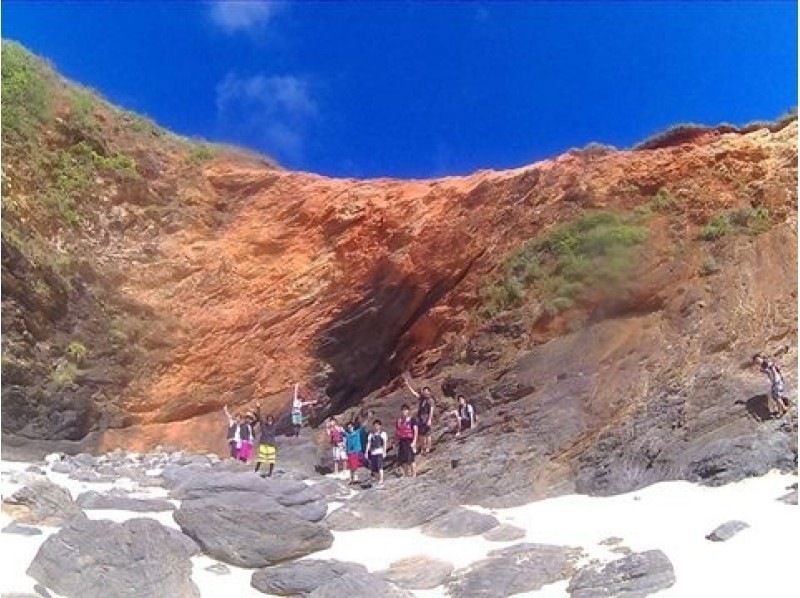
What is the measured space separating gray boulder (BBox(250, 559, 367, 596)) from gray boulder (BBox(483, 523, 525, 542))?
1.84 m

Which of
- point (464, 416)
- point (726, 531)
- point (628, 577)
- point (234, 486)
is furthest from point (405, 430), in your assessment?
point (628, 577)

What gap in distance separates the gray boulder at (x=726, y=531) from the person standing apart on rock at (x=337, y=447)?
7569 mm

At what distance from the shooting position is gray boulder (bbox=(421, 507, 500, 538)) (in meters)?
12.0

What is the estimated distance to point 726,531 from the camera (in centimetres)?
1046

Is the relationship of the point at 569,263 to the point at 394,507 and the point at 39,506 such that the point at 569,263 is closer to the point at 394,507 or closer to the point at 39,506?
the point at 394,507

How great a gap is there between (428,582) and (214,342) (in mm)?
13847

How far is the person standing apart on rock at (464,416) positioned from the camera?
1691 cm

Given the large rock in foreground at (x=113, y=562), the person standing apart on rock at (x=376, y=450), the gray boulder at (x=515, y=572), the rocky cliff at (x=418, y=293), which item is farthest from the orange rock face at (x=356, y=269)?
the large rock in foreground at (x=113, y=562)

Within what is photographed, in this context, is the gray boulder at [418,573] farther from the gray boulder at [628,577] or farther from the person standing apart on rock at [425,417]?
the person standing apart on rock at [425,417]

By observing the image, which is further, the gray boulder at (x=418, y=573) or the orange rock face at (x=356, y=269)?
the orange rock face at (x=356, y=269)

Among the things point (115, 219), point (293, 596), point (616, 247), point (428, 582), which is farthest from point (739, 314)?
point (115, 219)

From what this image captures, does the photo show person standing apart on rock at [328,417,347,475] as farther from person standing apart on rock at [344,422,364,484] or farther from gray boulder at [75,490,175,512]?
gray boulder at [75,490,175,512]

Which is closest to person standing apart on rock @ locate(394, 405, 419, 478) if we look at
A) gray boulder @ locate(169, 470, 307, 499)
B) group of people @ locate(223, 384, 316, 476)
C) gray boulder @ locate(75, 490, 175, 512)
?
group of people @ locate(223, 384, 316, 476)

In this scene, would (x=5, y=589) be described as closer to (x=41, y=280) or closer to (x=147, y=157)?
(x=41, y=280)
